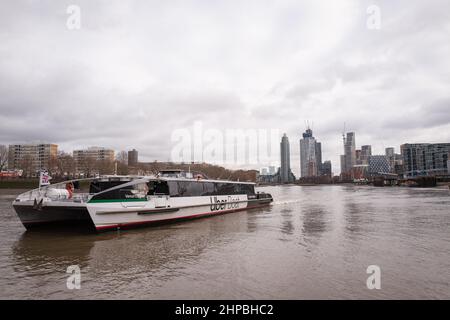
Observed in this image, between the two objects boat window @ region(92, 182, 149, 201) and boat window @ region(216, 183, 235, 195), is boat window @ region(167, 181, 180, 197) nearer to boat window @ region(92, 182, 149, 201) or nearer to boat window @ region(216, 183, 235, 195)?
boat window @ region(92, 182, 149, 201)

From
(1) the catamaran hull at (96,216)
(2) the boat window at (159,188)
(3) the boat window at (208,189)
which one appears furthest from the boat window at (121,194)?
(3) the boat window at (208,189)

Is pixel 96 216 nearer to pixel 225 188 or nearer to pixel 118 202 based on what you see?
pixel 118 202

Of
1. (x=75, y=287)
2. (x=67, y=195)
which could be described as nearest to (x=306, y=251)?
(x=75, y=287)

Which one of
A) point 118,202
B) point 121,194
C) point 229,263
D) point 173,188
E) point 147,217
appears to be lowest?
point 229,263

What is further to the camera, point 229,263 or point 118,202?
point 118,202

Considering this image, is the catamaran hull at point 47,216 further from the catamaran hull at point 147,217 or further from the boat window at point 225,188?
the boat window at point 225,188

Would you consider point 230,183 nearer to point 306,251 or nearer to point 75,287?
point 306,251

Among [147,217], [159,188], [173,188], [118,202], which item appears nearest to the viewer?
[118,202]

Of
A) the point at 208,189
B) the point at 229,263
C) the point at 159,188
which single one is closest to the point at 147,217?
the point at 159,188

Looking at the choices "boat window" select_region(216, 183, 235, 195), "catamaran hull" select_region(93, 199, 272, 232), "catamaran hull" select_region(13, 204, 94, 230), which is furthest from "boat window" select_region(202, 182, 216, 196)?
"catamaran hull" select_region(13, 204, 94, 230)

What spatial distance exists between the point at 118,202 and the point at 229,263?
9817mm

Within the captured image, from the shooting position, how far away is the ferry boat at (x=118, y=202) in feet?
62.8

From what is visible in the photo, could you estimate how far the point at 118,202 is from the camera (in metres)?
19.7

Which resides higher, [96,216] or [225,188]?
[225,188]
